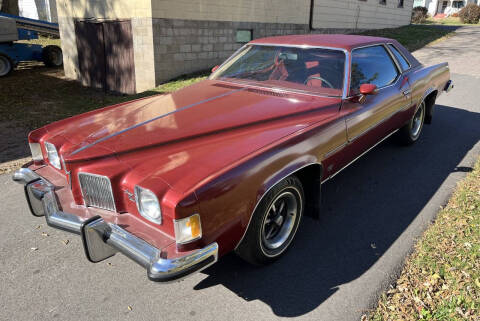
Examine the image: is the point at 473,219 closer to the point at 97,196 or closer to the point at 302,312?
the point at 302,312

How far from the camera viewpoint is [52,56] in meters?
14.4

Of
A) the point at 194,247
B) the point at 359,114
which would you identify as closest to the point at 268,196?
the point at 194,247

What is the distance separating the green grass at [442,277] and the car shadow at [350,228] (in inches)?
10.8

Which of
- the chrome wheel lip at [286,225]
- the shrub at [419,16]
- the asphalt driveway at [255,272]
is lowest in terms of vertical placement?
the asphalt driveway at [255,272]

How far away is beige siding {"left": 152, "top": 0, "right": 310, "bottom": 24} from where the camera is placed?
970 cm

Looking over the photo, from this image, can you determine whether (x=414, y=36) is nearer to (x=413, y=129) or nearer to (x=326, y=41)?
(x=413, y=129)

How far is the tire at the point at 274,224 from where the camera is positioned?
8.52 ft

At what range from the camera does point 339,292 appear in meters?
2.65

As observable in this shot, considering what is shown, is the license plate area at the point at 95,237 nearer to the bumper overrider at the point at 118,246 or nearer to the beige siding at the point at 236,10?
the bumper overrider at the point at 118,246

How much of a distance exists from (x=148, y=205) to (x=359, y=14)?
60.6 feet

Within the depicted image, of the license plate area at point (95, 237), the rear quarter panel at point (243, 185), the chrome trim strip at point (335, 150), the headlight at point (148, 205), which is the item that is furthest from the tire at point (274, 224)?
the license plate area at point (95, 237)

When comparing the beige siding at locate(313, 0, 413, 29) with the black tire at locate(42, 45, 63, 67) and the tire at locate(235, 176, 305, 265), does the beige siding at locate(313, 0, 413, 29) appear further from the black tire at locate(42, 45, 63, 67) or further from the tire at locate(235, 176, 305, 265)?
the tire at locate(235, 176, 305, 265)

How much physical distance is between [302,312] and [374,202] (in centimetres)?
182

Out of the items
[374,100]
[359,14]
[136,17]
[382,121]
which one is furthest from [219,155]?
[359,14]
